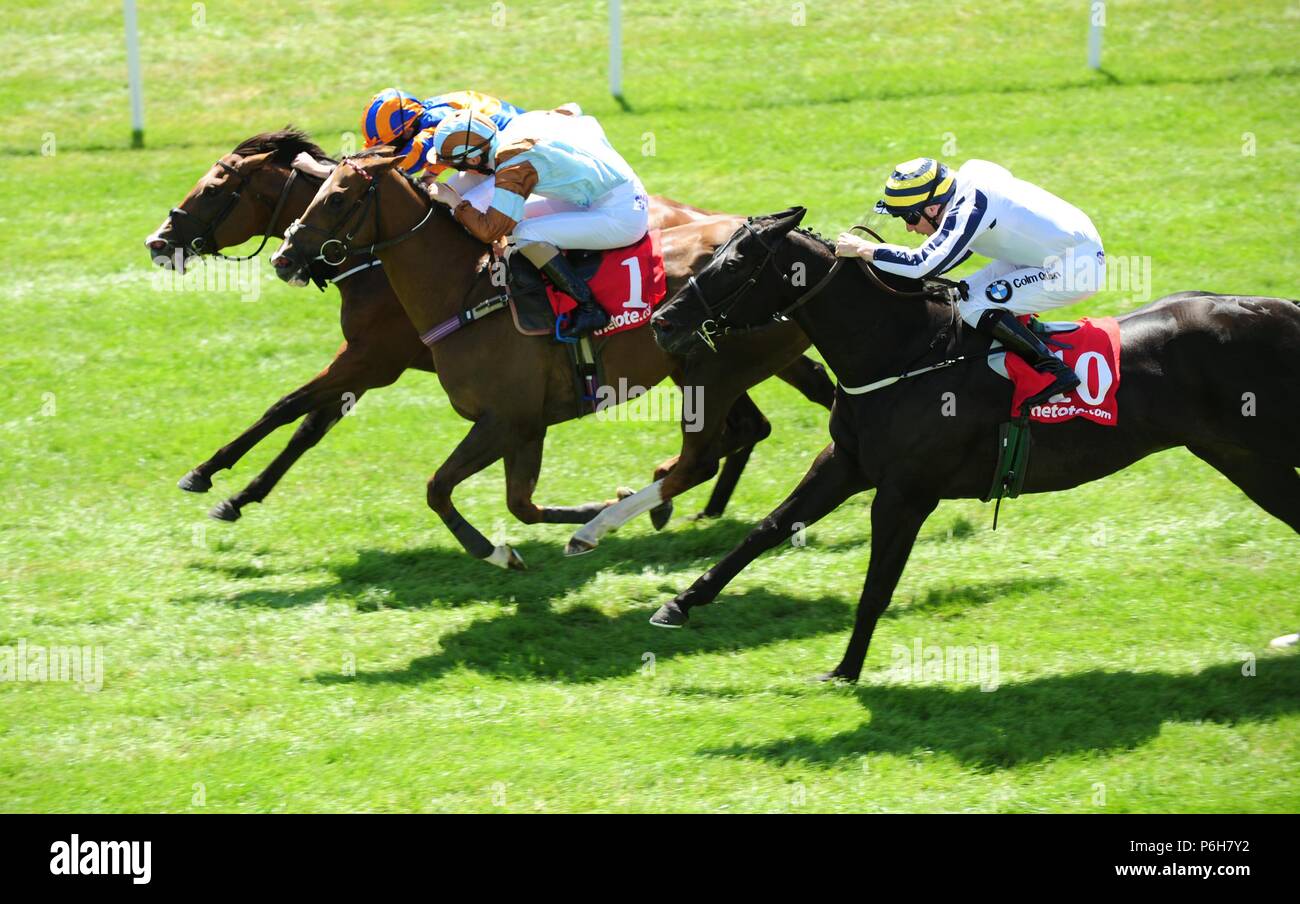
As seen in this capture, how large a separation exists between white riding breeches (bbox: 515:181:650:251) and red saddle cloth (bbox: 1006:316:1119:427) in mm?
2348

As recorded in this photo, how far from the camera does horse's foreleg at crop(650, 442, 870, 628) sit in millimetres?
7328

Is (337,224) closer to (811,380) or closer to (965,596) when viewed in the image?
(811,380)

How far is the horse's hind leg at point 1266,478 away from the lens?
7.16m

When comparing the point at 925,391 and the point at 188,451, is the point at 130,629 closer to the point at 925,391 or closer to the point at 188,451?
the point at 188,451

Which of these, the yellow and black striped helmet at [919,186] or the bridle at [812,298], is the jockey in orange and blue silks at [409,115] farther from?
the yellow and black striped helmet at [919,186]

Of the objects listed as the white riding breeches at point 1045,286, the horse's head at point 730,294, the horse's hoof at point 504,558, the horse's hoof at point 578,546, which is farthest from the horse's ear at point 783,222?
the horse's hoof at point 504,558

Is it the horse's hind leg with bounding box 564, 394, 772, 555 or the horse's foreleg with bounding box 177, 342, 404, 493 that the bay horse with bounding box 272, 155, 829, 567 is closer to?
the horse's hind leg with bounding box 564, 394, 772, 555

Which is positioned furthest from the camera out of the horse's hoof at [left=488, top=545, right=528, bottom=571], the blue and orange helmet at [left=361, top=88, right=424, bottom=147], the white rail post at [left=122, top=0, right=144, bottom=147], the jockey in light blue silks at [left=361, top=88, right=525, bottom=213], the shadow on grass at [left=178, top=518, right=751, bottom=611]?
the white rail post at [left=122, top=0, right=144, bottom=147]

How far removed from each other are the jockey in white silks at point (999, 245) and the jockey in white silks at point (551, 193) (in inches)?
69.6

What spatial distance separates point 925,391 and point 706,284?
3.64 feet

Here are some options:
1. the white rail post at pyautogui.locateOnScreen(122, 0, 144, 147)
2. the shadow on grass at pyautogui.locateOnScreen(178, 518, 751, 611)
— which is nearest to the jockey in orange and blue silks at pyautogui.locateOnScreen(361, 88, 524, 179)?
the shadow on grass at pyautogui.locateOnScreen(178, 518, 751, 611)

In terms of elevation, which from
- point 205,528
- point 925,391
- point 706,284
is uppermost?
point 706,284
